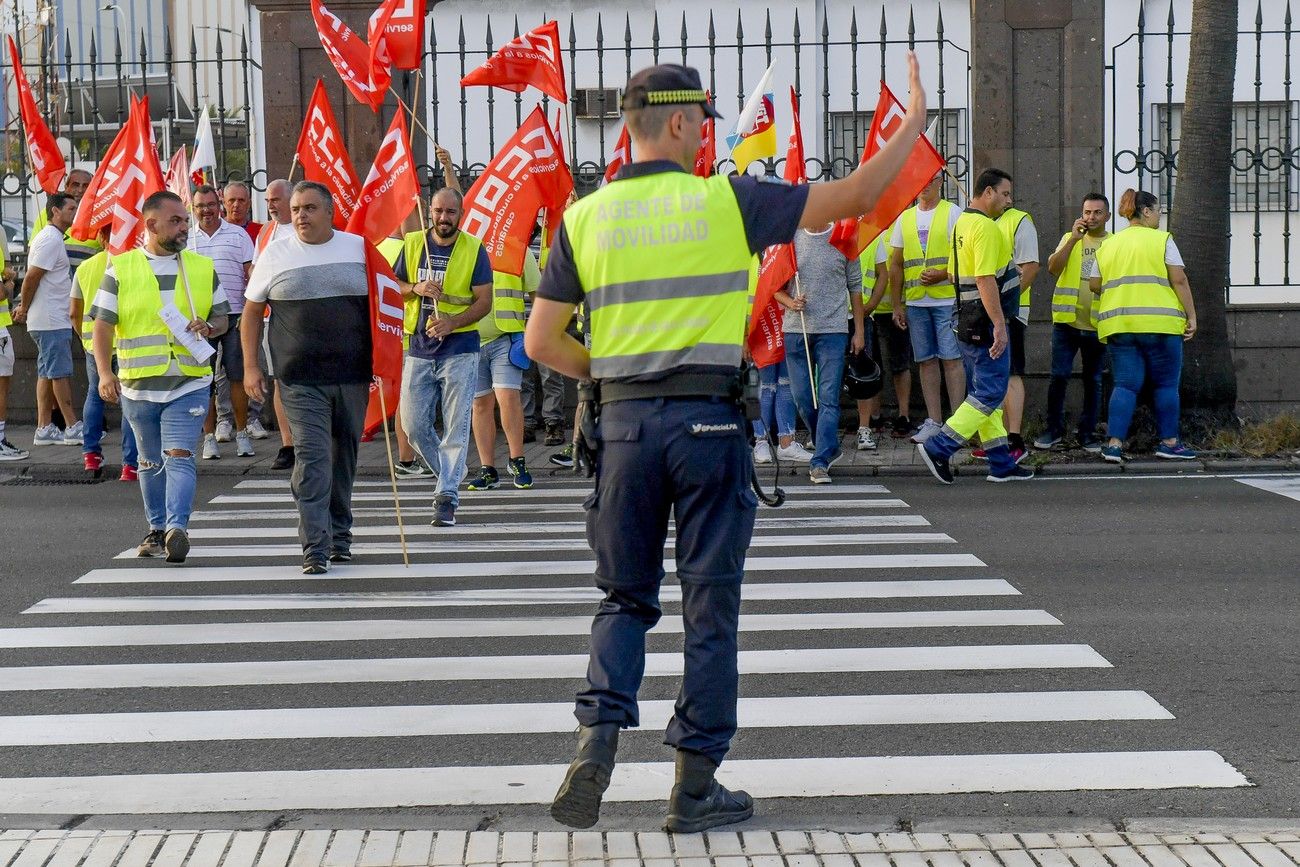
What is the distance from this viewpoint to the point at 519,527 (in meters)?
10.4

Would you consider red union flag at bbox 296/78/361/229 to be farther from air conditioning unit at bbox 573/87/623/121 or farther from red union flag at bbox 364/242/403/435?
air conditioning unit at bbox 573/87/623/121

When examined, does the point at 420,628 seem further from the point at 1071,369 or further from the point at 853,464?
the point at 1071,369

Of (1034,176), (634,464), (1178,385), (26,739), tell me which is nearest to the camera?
(634,464)

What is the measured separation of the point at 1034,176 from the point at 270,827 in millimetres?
11668

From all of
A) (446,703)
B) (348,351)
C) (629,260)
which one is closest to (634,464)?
(629,260)

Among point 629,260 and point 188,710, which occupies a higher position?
point 629,260

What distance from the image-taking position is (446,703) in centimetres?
616

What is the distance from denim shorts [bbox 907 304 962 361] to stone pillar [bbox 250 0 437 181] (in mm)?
5413

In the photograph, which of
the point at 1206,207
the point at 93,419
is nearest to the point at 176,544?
the point at 93,419

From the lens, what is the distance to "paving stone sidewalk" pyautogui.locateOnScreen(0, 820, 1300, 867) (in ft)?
14.5

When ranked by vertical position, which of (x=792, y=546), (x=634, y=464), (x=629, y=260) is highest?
(x=629, y=260)

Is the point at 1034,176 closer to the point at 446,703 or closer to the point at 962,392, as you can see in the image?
the point at 962,392

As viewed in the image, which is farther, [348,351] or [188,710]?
[348,351]

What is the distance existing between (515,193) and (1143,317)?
4.67m
